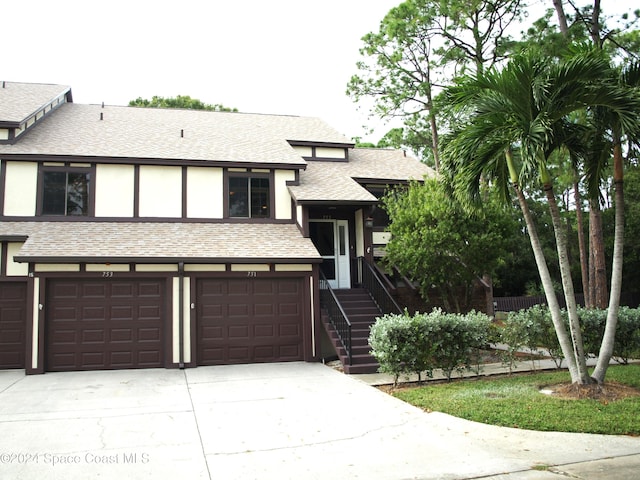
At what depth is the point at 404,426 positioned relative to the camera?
6.76 metres

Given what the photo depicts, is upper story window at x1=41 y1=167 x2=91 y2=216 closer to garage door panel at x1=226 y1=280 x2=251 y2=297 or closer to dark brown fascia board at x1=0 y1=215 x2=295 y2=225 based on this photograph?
dark brown fascia board at x1=0 y1=215 x2=295 y2=225

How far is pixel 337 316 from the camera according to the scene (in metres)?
11.9

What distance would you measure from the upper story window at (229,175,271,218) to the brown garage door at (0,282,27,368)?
5.42 m

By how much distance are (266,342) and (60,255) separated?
199 inches

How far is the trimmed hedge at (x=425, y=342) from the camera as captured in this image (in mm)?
9188

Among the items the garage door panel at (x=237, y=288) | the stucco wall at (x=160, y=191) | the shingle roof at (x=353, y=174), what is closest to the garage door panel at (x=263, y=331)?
the garage door panel at (x=237, y=288)

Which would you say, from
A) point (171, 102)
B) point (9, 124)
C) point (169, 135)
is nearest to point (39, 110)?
point (9, 124)

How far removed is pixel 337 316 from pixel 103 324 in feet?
17.6

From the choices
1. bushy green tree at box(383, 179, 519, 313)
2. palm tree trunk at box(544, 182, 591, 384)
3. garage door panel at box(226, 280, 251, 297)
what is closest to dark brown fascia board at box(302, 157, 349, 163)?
bushy green tree at box(383, 179, 519, 313)

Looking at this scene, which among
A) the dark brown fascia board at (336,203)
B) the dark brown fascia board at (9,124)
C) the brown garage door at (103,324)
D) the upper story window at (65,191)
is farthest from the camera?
the dark brown fascia board at (336,203)

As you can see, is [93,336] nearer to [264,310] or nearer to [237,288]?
[237,288]

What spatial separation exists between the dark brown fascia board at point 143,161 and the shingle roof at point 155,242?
1596 mm

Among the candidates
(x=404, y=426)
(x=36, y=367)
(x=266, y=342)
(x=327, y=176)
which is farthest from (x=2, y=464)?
(x=327, y=176)

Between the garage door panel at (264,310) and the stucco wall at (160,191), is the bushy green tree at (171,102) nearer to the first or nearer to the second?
the stucco wall at (160,191)
